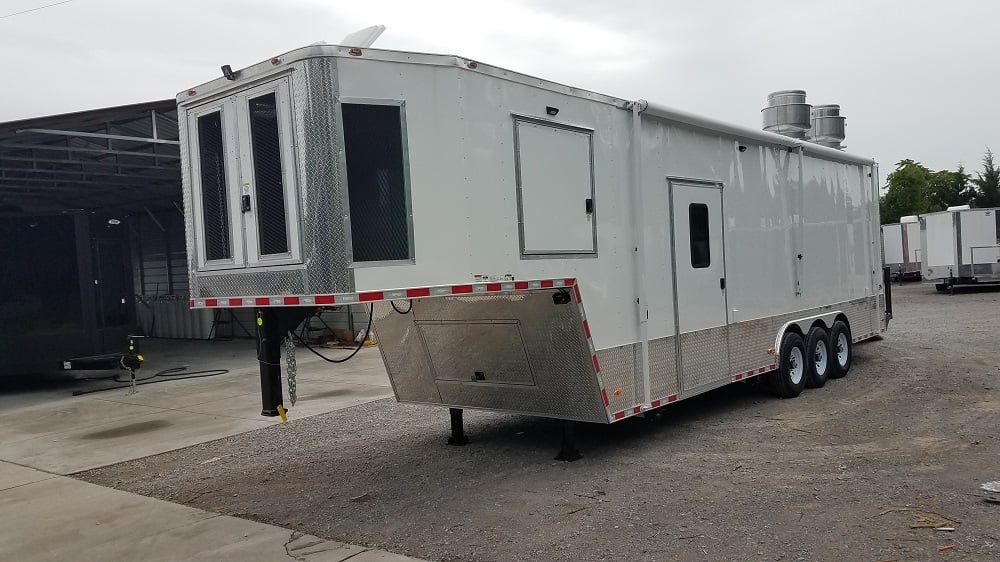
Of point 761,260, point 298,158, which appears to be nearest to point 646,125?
point 761,260

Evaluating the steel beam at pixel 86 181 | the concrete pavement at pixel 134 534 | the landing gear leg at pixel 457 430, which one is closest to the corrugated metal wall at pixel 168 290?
the steel beam at pixel 86 181

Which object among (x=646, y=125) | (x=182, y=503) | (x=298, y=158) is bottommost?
(x=182, y=503)

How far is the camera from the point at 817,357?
32.4 feet

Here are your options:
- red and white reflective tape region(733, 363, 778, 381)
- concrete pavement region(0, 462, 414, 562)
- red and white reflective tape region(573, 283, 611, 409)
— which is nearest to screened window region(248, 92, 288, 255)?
concrete pavement region(0, 462, 414, 562)

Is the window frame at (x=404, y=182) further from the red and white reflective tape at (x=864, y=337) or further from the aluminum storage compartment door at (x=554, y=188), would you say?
the red and white reflective tape at (x=864, y=337)

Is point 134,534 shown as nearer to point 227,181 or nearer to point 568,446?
point 227,181

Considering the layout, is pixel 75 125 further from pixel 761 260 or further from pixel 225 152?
pixel 761 260

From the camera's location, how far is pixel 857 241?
1111cm

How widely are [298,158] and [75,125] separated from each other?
9555mm

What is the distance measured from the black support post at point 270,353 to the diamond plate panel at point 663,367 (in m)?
3.31

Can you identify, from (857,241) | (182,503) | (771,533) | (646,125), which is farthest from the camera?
(857,241)

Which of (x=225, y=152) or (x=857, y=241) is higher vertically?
(x=225, y=152)

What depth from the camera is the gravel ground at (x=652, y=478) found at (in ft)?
15.8

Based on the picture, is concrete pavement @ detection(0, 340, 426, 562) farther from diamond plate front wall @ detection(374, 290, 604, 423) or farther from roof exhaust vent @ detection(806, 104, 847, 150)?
roof exhaust vent @ detection(806, 104, 847, 150)
